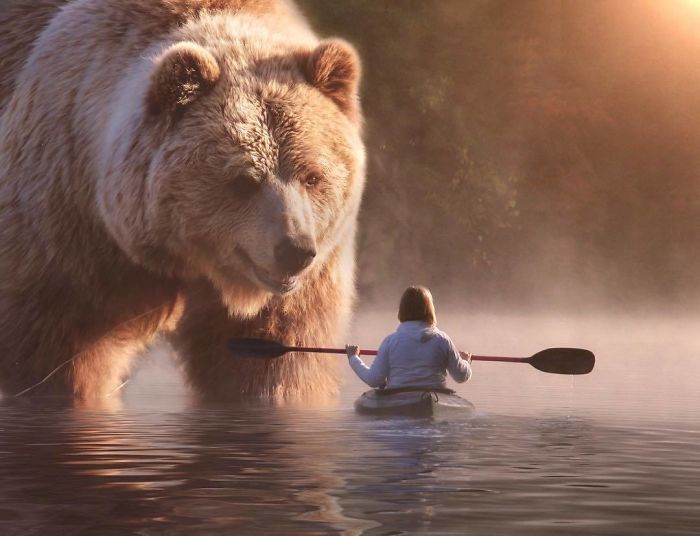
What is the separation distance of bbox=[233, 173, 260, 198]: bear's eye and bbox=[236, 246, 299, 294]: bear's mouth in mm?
288

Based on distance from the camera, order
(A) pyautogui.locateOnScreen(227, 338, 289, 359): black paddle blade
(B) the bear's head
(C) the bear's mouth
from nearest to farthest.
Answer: (C) the bear's mouth
(B) the bear's head
(A) pyautogui.locateOnScreen(227, 338, 289, 359): black paddle blade

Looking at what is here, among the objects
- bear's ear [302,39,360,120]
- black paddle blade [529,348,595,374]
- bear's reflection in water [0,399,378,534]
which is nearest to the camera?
bear's reflection in water [0,399,378,534]

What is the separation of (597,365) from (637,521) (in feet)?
34.3

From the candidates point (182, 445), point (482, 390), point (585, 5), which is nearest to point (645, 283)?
point (585, 5)

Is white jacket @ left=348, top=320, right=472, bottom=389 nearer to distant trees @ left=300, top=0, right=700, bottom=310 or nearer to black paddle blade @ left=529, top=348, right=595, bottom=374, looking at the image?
black paddle blade @ left=529, top=348, right=595, bottom=374

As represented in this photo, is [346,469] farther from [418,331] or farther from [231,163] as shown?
[231,163]

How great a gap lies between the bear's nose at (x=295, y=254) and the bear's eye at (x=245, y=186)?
1.33 feet

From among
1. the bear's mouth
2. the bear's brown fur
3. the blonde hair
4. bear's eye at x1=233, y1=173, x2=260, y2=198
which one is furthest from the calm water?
bear's eye at x1=233, y1=173, x2=260, y2=198

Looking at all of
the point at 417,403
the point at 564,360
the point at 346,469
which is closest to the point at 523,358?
the point at 564,360

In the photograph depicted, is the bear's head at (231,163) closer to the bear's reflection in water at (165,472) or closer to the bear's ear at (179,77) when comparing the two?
the bear's ear at (179,77)

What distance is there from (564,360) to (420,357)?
4.43 ft

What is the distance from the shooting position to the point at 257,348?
8703 mm

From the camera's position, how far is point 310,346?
894 centimetres

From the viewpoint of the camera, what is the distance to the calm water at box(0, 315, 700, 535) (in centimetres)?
500
